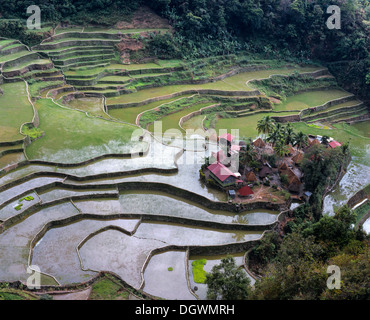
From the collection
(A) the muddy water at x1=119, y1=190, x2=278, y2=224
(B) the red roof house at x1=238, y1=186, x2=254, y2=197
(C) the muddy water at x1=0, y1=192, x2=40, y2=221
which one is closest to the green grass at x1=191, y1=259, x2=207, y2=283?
(A) the muddy water at x1=119, y1=190, x2=278, y2=224

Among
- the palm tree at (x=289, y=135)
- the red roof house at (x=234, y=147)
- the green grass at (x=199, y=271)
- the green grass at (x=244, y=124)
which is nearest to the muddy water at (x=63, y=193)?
the green grass at (x=199, y=271)

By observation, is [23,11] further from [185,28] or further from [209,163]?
[209,163]

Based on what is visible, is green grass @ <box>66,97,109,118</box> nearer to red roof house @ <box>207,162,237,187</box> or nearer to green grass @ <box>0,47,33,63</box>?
green grass @ <box>0,47,33,63</box>

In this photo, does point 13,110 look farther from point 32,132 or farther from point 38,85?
point 38,85

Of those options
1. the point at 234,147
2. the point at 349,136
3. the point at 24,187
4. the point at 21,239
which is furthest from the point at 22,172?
the point at 349,136

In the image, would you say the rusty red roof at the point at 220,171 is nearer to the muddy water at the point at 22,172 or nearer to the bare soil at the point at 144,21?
the muddy water at the point at 22,172
